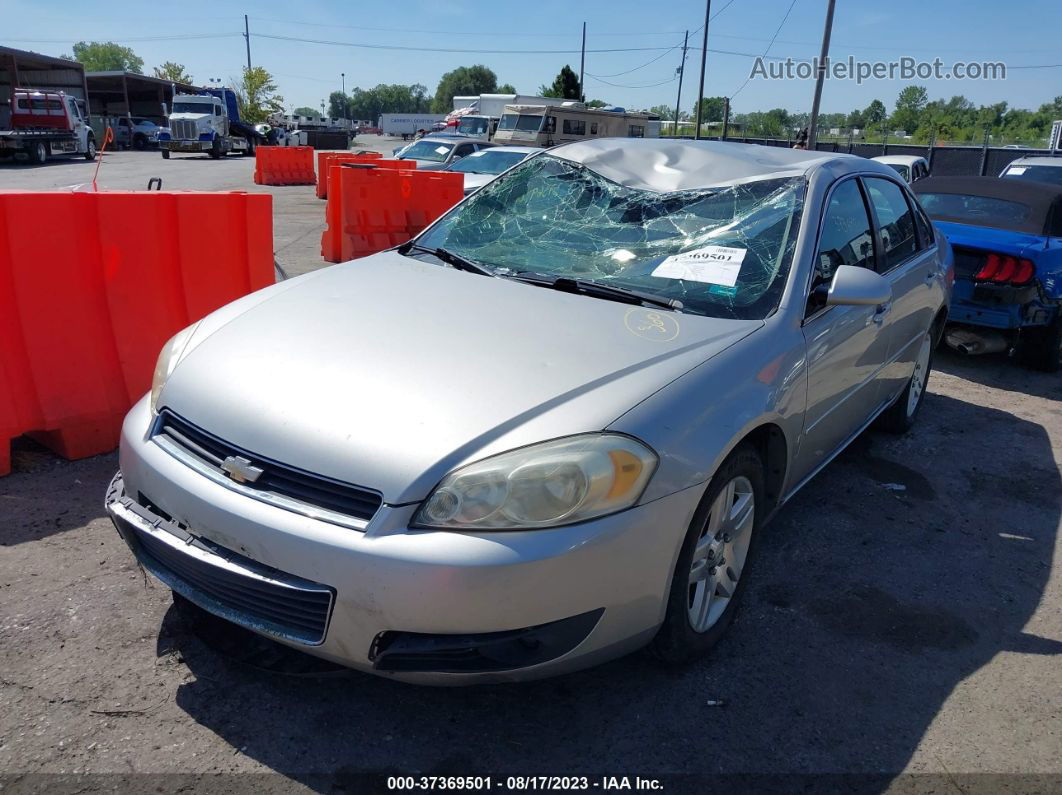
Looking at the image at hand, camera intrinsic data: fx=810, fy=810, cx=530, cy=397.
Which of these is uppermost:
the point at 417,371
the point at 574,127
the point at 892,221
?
the point at 574,127

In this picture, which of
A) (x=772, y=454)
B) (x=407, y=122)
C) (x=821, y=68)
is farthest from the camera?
(x=407, y=122)

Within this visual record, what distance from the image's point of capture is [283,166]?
23469mm

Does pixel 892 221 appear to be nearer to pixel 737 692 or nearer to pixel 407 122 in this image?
pixel 737 692

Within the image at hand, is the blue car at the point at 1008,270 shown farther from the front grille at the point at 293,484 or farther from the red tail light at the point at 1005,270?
the front grille at the point at 293,484

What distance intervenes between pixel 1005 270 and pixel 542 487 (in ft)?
19.3

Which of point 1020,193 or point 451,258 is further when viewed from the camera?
point 1020,193

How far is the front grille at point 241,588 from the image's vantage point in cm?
207

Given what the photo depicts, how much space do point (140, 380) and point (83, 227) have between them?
796 mm

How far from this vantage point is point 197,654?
2629 mm

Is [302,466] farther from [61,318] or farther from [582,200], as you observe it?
[61,318]

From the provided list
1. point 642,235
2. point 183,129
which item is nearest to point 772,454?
point 642,235

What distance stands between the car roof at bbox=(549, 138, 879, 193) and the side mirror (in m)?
0.63

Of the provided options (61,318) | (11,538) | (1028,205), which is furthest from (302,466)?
(1028,205)

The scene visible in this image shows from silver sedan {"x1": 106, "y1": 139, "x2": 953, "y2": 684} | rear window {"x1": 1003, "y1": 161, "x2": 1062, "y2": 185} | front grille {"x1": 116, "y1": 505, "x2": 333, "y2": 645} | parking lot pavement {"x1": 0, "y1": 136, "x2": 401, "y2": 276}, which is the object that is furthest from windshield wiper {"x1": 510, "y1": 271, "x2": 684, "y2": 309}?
rear window {"x1": 1003, "y1": 161, "x2": 1062, "y2": 185}
